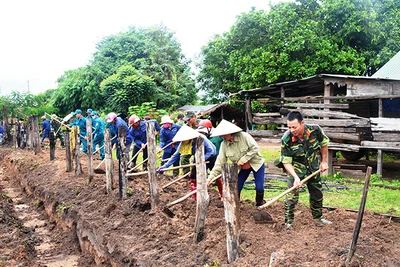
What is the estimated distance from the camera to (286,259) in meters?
3.84

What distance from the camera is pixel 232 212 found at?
4191 mm

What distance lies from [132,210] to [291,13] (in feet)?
56.6

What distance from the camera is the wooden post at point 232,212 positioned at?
13.7 feet

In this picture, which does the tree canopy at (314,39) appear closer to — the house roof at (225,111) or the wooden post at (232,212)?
the house roof at (225,111)

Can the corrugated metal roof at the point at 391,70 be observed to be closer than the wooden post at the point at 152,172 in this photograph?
No

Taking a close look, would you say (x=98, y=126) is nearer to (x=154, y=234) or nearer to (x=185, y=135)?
(x=185, y=135)

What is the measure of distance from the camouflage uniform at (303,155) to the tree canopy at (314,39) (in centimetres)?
1506

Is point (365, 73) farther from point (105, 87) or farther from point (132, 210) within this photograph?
point (132, 210)

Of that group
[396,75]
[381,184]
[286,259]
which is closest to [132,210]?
[286,259]

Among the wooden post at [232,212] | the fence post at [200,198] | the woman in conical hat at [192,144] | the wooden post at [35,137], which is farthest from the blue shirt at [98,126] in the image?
the wooden post at [232,212]

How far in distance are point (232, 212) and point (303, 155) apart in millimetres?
1537

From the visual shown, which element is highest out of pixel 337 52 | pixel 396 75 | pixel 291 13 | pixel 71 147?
pixel 291 13

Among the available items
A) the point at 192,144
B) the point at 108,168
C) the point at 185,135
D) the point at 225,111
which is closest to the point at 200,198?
the point at 185,135

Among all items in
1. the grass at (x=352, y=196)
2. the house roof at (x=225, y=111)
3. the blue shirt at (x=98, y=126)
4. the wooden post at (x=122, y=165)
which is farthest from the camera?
the house roof at (x=225, y=111)
